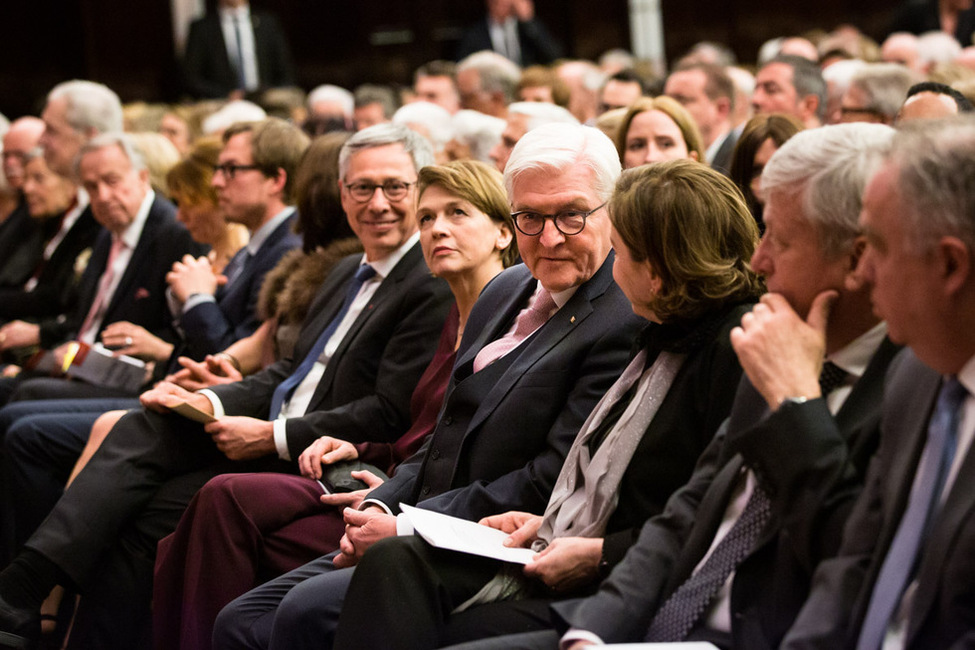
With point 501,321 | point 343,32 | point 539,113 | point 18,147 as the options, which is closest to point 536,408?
point 501,321

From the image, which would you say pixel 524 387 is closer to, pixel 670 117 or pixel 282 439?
pixel 282 439

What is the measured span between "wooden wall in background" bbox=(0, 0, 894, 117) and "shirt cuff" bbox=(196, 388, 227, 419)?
829cm

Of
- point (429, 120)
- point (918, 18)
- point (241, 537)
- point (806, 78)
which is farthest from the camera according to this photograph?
point (918, 18)

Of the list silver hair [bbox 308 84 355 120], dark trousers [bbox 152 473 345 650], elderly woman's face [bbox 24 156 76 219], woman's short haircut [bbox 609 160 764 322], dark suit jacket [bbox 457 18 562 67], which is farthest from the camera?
dark suit jacket [bbox 457 18 562 67]

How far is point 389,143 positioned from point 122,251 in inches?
77.0

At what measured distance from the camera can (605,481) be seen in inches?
87.6

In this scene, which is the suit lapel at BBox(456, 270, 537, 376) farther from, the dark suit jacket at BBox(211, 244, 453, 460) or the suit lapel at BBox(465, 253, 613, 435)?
the dark suit jacket at BBox(211, 244, 453, 460)

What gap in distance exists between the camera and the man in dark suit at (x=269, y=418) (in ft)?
11.1

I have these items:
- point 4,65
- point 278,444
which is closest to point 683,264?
point 278,444

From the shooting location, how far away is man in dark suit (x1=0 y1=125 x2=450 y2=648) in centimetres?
338

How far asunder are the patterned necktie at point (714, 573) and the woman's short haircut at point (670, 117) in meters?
2.45

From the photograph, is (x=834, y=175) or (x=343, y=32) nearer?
(x=834, y=175)

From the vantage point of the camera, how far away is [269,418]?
3.76 m

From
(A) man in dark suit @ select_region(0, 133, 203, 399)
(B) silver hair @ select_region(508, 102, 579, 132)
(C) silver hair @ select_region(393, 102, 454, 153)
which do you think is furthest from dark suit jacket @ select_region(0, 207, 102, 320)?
(B) silver hair @ select_region(508, 102, 579, 132)
